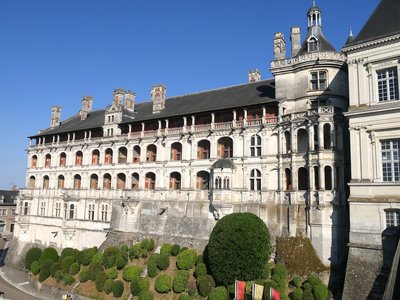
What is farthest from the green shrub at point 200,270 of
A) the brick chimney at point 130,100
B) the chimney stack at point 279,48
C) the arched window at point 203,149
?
the brick chimney at point 130,100

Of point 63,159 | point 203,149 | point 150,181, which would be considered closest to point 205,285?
point 203,149

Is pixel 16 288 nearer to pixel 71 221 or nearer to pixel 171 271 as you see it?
pixel 71 221

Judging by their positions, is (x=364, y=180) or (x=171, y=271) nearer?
(x=364, y=180)

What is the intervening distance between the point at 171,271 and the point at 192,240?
3973 mm

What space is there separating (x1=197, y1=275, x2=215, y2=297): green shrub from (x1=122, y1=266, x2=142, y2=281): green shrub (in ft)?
23.7

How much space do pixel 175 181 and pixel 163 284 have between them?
14.0 m

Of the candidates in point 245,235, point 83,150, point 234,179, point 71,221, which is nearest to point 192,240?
point 234,179

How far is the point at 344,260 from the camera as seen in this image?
29953 millimetres

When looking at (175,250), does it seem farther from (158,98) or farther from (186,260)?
(158,98)

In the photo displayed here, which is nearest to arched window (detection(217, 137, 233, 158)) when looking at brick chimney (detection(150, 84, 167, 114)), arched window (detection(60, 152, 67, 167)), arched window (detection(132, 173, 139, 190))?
brick chimney (detection(150, 84, 167, 114))

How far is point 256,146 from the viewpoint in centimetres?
3753

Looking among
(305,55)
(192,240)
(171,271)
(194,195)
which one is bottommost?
(171,271)

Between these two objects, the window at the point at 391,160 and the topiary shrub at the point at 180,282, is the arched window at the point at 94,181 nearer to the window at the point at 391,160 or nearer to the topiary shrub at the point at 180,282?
the topiary shrub at the point at 180,282

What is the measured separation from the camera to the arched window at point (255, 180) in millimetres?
37062
